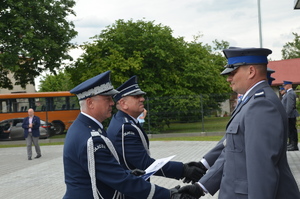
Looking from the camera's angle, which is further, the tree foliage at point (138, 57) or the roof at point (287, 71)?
the roof at point (287, 71)

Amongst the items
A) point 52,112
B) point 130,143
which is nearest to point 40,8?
point 52,112

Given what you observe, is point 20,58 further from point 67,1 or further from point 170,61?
point 170,61

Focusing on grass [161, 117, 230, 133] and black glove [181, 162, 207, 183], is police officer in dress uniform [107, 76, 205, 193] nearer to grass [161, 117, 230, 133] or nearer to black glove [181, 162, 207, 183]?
black glove [181, 162, 207, 183]

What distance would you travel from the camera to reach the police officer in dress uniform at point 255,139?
2719 mm

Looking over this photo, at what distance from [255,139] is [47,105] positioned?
2849cm

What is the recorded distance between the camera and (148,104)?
83.7ft

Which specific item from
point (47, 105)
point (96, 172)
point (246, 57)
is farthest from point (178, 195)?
point (47, 105)

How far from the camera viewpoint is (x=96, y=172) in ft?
10.7

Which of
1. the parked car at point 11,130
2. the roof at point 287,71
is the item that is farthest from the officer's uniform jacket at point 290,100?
the roof at point 287,71

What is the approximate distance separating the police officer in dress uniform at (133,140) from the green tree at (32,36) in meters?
22.4

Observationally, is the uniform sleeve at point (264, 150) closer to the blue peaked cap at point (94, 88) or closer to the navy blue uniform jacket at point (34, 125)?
the blue peaked cap at point (94, 88)

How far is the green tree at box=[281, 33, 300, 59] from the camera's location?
286 ft

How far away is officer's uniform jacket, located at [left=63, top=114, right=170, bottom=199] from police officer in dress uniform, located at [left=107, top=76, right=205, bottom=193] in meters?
0.80

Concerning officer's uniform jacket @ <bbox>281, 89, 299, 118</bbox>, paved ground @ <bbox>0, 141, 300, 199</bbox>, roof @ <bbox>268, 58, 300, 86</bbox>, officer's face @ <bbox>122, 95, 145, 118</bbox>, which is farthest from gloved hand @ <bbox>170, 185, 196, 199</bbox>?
roof @ <bbox>268, 58, 300, 86</bbox>
